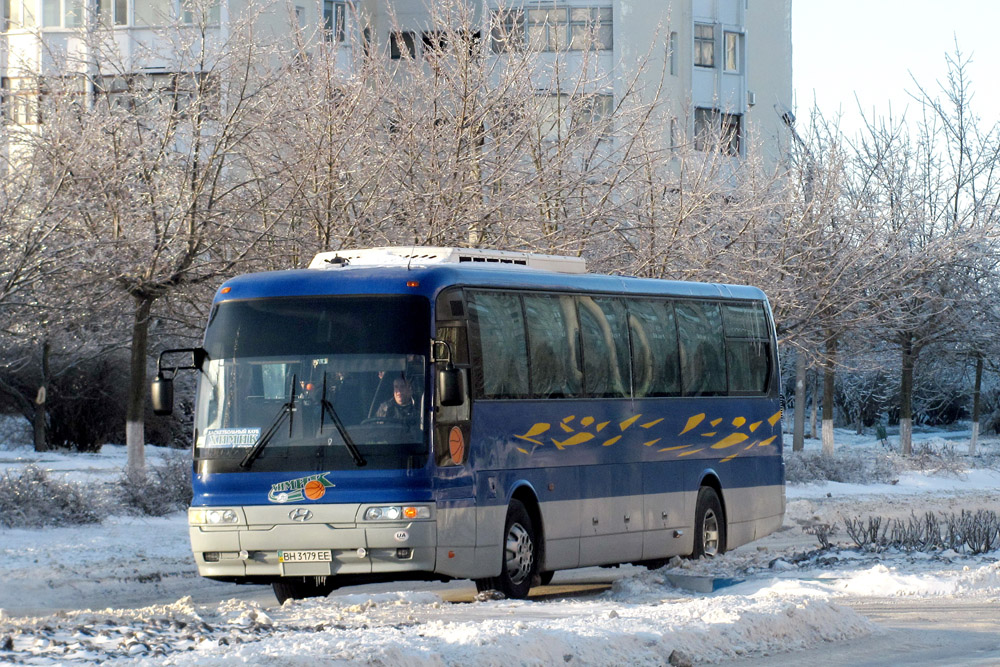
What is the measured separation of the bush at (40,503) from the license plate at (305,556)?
667 cm

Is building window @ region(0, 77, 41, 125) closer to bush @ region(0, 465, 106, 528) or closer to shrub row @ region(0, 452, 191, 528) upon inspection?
shrub row @ region(0, 452, 191, 528)

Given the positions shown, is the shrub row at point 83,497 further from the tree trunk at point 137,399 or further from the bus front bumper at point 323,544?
the bus front bumper at point 323,544

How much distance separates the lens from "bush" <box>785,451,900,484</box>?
33281 millimetres

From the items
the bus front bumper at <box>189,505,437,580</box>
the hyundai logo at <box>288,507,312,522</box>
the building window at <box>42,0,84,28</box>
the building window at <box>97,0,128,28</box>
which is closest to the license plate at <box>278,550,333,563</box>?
the bus front bumper at <box>189,505,437,580</box>

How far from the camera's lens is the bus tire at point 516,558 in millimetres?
13750

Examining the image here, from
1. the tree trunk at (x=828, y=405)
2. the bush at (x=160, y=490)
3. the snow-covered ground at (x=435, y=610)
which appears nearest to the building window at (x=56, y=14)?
the tree trunk at (x=828, y=405)

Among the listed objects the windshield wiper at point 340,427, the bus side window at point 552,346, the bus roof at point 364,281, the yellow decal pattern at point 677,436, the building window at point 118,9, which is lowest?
the yellow decal pattern at point 677,436

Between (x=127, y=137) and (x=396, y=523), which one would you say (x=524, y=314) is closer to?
(x=396, y=523)

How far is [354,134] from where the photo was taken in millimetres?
21922

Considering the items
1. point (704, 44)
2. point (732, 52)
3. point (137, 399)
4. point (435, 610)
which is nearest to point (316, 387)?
point (435, 610)

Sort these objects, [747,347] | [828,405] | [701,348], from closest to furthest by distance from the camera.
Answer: [701,348] → [747,347] → [828,405]

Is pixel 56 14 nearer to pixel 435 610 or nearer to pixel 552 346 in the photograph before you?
pixel 552 346

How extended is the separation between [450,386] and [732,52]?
45073mm

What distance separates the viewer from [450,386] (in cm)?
1268
